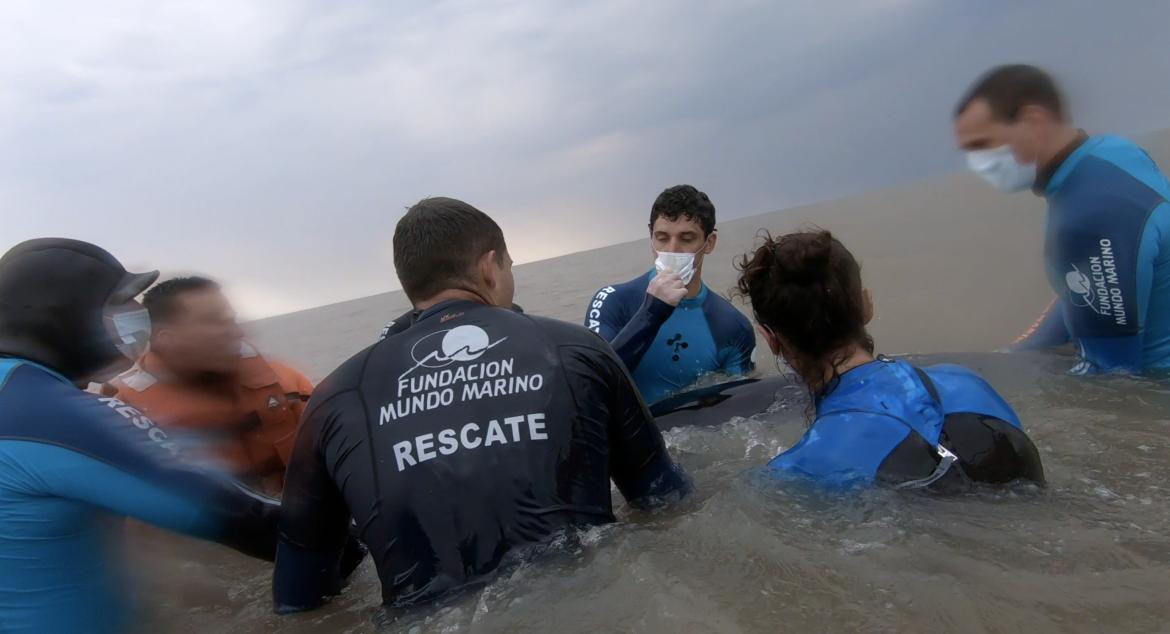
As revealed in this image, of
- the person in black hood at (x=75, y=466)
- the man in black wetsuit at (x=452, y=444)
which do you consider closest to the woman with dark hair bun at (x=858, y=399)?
the man in black wetsuit at (x=452, y=444)

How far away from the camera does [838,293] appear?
221 centimetres

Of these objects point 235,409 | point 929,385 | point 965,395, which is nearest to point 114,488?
point 235,409

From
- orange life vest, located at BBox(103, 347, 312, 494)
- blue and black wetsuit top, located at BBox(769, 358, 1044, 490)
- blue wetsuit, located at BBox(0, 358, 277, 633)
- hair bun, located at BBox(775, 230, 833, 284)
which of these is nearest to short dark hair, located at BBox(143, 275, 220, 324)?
orange life vest, located at BBox(103, 347, 312, 494)

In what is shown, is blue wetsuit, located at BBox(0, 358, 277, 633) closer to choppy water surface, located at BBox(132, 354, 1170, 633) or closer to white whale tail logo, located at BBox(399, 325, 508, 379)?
choppy water surface, located at BBox(132, 354, 1170, 633)

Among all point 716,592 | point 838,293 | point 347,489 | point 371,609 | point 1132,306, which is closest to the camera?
point 716,592

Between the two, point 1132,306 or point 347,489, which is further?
point 1132,306

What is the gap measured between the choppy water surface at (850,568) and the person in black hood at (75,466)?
488 millimetres

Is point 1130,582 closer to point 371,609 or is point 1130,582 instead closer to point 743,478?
point 743,478

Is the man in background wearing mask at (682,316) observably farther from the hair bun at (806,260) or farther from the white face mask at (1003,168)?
the hair bun at (806,260)

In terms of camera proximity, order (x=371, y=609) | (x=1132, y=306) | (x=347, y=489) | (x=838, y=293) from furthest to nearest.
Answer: (x=1132, y=306), (x=371, y=609), (x=838, y=293), (x=347, y=489)

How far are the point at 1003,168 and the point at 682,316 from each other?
2096 mm

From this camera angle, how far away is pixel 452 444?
6.42ft

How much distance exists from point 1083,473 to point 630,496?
5.20 feet

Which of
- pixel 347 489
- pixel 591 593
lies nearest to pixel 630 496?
pixel 591 593
